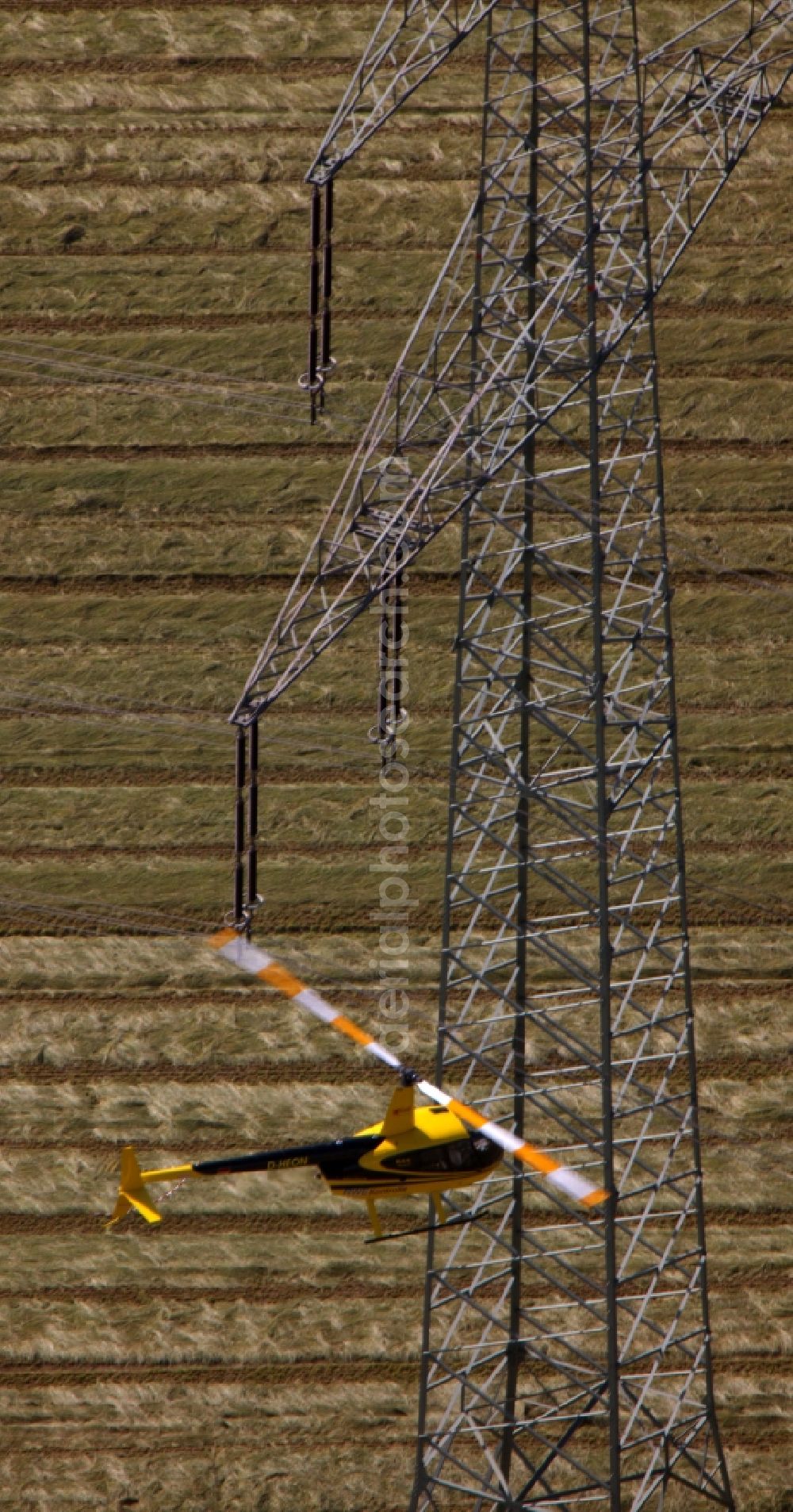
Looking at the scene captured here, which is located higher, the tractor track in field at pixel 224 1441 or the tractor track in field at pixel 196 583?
the tractor track in field at pixel 196 583

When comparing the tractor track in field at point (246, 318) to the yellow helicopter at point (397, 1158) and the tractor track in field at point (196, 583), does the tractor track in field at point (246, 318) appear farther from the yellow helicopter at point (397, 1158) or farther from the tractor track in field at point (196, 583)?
the yellow helicopter at point (397, 1158)

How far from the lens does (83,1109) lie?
104ft

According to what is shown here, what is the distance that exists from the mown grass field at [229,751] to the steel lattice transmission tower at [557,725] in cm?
92

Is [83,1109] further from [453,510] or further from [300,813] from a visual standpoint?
[453,510]

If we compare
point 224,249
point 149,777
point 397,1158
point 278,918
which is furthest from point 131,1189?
point 224,249

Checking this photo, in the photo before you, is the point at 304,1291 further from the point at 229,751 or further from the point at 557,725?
the point at 557,725

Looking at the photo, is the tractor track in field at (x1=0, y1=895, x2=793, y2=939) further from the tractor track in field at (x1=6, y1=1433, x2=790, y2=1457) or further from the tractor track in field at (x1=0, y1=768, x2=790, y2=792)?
the tractor track in field at (x1=6, y1=1433, x2=790, y2=1457)

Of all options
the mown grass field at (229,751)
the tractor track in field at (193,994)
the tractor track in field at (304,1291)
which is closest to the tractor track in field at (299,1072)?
the mown grass field at (229,751)

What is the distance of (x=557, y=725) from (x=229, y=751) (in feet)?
18.5

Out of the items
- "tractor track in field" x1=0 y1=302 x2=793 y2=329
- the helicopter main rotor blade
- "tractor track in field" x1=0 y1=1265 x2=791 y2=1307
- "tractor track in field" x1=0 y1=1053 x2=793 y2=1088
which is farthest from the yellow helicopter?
"tractor track in field" x1=0 y1=302 x2=793 y2=329

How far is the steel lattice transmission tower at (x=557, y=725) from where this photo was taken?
22.5 m

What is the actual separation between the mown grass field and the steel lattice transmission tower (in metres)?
0.92

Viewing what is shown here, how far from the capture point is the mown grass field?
3050cm

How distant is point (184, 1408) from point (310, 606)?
12803mm
